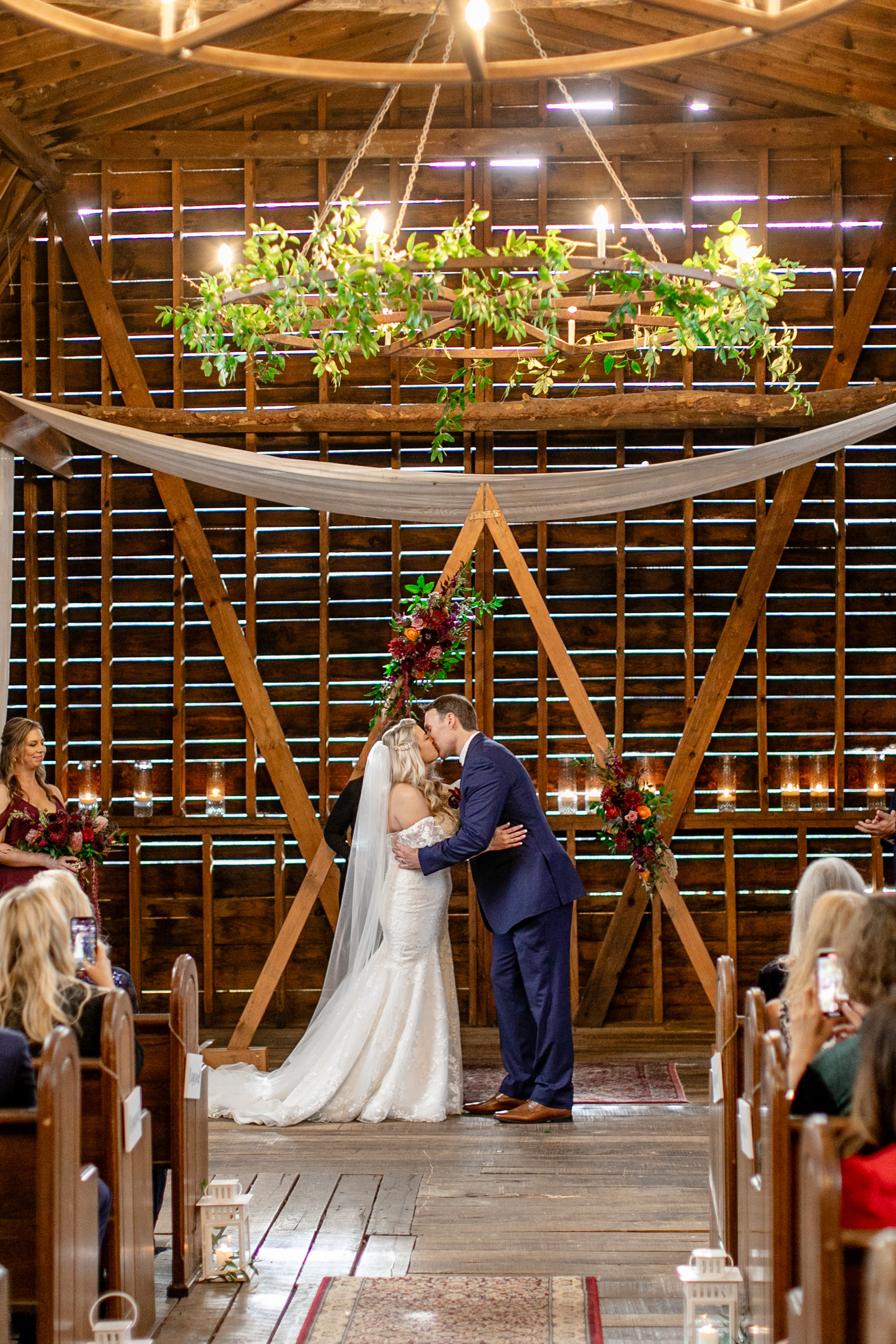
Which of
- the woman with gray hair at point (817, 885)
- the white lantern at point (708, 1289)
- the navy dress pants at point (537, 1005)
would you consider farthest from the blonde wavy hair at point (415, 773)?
the white lantern at point (708, 1289)

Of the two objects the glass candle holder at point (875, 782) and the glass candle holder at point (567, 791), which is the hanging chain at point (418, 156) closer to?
the glass candle holder at point (567, 791)

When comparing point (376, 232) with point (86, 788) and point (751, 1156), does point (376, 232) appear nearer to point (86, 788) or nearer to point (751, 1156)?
point (751, 1156)

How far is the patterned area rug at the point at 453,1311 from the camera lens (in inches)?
144

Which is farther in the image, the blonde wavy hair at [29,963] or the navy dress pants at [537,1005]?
the navy dress pants at [537,1005]

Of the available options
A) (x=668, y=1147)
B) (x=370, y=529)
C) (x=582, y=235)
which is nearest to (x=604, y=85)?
(x=582, y=235)

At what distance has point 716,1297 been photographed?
11.7 ft

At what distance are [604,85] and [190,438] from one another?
3.16m

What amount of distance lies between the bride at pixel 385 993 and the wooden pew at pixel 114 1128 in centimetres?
232

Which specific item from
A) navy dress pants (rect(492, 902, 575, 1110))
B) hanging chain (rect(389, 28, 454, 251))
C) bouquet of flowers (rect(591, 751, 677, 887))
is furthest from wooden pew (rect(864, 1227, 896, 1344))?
bouquet of flowers (rect(591, 751, 677, 887))

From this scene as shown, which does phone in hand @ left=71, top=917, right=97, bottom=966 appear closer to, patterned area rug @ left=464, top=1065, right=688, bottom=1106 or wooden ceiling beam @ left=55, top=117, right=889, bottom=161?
patterned area rug @ left=464, top=1065, right=688, bottom=1106

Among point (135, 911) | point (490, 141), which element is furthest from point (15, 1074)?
point (490, 141)

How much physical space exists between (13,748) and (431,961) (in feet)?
7.56

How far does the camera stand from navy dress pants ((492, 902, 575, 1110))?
5.93m

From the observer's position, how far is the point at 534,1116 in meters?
5.87
